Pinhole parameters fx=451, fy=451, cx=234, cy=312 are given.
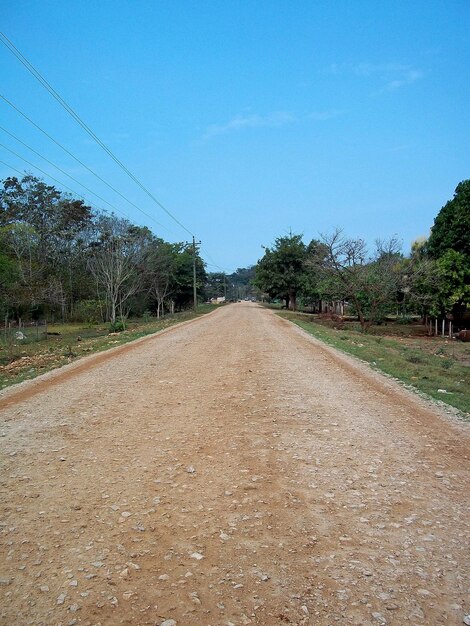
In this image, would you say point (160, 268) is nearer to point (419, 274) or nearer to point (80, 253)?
point (80, 253)

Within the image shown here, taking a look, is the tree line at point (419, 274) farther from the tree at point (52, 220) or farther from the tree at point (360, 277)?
the tree at point (52, 220)

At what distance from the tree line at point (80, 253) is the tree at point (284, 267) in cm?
1100

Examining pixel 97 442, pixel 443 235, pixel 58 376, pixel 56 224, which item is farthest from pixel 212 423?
pixel 56 224

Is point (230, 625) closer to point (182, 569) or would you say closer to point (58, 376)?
point (182, 569)

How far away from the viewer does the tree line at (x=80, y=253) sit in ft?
115

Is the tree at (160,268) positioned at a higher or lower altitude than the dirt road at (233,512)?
higher

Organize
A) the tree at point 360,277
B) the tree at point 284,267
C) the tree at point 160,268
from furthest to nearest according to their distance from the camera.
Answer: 1. the tree at point 284,267
2. the tree at point 160,268
3. the tree at point 360,277

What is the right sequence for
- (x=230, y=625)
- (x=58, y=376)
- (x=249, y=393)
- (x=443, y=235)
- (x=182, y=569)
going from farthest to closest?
(x=443, y=235) → (x=58, y=376) → (x=249, y=393) → (x=182, y=569) → (x=230, y=625)

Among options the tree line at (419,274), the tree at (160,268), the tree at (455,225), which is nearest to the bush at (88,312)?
the tree at (160,268)

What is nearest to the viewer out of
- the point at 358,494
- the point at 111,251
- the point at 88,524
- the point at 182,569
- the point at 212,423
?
the point at 182,569

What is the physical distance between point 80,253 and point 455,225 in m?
31.7

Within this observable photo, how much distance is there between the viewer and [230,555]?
118 inches

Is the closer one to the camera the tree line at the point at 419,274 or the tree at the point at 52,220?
the tree line at the point at 419,274

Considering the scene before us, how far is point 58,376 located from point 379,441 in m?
6.94
